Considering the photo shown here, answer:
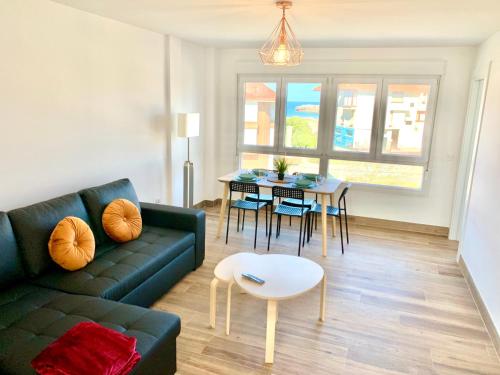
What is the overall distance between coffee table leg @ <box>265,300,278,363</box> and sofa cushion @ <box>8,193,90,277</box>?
1.68 meters

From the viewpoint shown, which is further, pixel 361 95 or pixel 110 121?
pixel 361 95

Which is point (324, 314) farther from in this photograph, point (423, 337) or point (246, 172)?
point (246, 172)

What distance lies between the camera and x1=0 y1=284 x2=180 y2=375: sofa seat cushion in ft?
6.54

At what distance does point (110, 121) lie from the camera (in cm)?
407

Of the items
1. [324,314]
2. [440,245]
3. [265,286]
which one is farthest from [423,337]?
[440,245]

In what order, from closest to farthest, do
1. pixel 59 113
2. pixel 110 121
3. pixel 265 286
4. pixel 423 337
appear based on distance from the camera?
pixel 265 286 → pixel 423 337 → pixel 59 113 → pixel 110 121

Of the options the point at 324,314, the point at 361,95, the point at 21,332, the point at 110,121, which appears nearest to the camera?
the point at 21,332

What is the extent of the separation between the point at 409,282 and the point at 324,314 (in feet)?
3.96

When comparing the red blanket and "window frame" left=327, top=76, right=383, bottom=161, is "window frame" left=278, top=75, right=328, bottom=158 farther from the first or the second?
the red blanket

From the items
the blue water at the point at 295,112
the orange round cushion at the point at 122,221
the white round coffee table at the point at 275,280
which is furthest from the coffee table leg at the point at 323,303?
the blue water at the point at 295,112

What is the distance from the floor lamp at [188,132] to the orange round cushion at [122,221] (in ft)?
5.13

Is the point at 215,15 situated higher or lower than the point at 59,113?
higher

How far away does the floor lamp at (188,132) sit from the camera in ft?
16.0

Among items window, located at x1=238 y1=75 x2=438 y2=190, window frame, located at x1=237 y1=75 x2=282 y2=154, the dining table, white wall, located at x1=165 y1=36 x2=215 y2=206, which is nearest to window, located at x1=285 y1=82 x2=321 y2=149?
window, located at x1=238 y1=75 x2=438 y2=190
